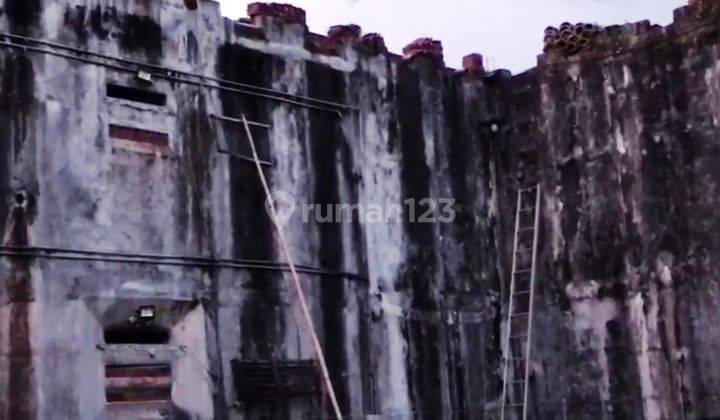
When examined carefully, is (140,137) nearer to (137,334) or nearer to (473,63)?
(137,334)

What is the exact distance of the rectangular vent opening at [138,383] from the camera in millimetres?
9984

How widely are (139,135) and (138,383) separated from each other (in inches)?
97.0

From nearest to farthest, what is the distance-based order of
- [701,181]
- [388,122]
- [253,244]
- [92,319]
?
1. [92,319]
2. [253,244]
3. [701,181]
4. [388,122]

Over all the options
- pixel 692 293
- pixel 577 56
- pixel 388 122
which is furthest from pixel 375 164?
pixel 692 293

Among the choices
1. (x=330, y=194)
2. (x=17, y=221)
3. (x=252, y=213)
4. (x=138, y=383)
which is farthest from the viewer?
(x=330, y=194)

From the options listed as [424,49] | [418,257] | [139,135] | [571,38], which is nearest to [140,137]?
[139,135]

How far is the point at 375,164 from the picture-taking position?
12750 millimetres

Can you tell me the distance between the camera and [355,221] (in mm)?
12352

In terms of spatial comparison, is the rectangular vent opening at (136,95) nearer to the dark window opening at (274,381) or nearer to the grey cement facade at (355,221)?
the grey cement facade at (355,221)

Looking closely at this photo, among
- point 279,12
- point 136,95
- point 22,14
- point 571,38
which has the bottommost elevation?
point 136,95

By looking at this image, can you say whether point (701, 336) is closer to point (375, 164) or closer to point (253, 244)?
point (375, 164)

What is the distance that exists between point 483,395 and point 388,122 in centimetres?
352

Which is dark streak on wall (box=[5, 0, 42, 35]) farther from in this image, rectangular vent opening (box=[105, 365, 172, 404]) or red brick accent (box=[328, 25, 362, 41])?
red brick accent (box=[328, 25, 362, 41])

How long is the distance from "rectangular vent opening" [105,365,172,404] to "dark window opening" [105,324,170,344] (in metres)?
0.31
